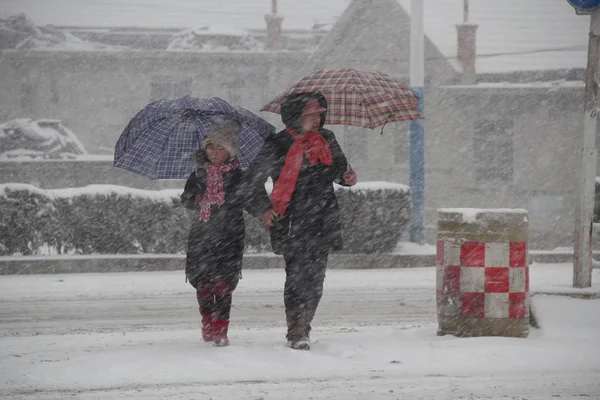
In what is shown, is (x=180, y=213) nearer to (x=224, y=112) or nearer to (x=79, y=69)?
(x=224, y=112)

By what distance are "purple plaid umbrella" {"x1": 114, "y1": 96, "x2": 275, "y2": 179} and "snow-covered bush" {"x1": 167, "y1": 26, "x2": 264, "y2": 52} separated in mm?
29621

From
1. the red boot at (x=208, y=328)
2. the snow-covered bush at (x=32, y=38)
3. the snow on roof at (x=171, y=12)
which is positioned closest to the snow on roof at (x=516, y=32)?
the snow on roof at (x=171, y=12)

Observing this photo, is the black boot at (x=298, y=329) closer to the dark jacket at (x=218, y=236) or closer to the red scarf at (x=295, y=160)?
the dark jacket at (x=218, y=236)

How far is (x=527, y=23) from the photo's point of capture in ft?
112

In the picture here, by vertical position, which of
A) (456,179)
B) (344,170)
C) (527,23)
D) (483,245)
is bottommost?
(456,179)

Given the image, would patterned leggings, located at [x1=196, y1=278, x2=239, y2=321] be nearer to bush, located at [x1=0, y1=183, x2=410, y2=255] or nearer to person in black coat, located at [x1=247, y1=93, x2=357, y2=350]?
person in black coat, located at [x1=247, y1=93, x2=357, y2=350]

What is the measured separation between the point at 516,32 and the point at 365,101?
25.9 m

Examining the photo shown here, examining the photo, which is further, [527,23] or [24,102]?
[24,102]

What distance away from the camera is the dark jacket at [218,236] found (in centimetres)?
779

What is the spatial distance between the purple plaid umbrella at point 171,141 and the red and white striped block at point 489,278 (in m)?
1.80

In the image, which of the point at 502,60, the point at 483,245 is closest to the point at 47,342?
the point at 483,245

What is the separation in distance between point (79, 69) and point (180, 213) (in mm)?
23656

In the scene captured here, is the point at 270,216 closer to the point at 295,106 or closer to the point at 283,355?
the point at 295,106

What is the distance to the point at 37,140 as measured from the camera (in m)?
31.0
